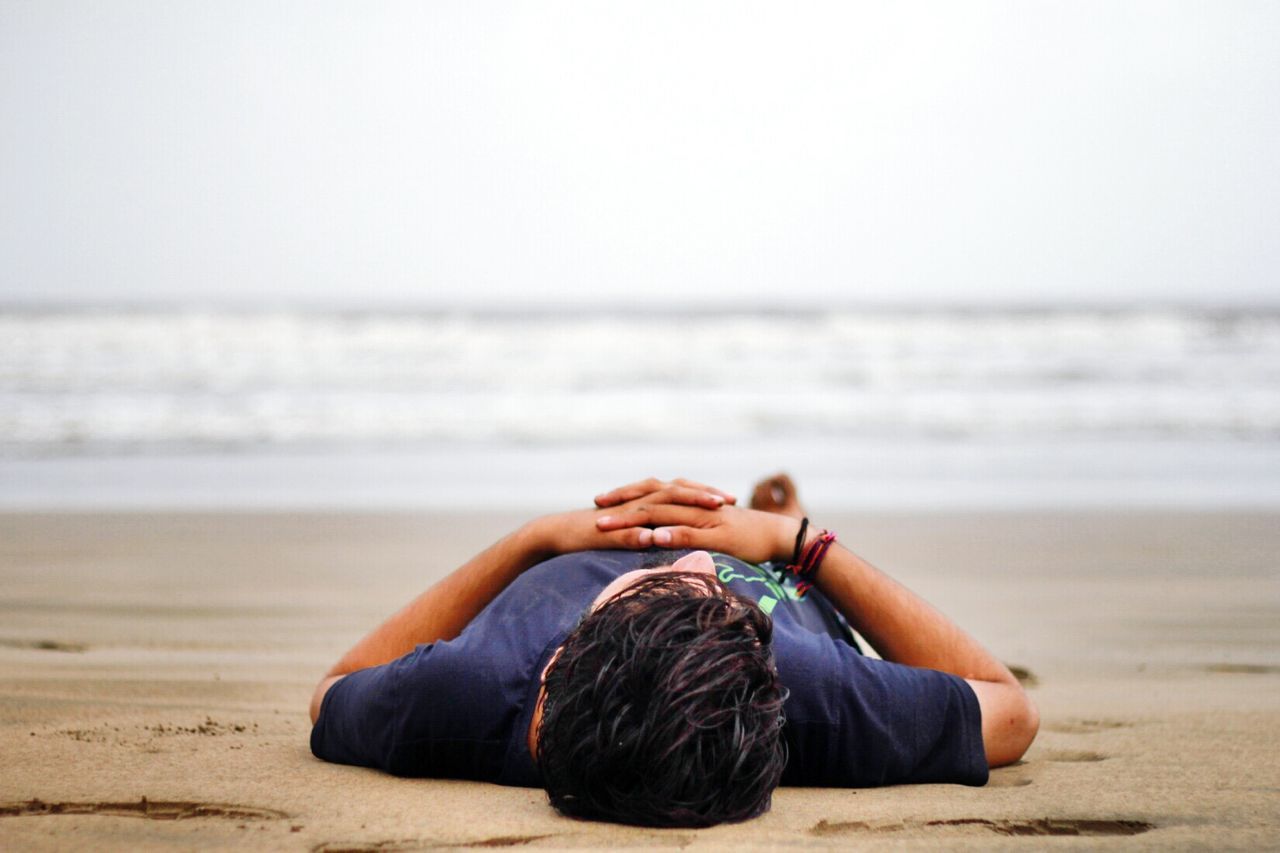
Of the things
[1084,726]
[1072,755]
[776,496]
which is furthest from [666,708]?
[776,496]

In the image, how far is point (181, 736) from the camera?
8.20 feet

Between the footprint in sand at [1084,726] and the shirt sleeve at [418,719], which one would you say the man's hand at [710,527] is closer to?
the shirt sleeve at [418,719]

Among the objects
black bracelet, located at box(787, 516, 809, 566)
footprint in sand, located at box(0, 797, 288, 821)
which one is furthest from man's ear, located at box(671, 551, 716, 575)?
footprint in sand, located at box(0, 797, 288, 821)

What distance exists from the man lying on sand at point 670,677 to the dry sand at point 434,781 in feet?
0.24

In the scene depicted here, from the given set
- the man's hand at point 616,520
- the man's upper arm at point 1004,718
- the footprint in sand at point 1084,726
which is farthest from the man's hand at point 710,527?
the footprint in sand at point 1084,726

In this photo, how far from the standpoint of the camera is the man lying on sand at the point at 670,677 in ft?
5.32

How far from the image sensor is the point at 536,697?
1888 millimetres

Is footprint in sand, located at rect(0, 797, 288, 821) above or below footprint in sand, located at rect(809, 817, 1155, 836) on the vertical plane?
above

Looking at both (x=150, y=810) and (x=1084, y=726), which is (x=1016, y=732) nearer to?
(x=1084, y=726)

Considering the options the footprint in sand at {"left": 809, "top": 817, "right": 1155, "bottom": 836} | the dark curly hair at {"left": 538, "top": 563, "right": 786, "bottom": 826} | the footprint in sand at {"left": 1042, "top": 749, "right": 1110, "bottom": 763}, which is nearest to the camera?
the dark curly hair at {"left": 538, "top": 563, "right": 786, "bottom": 826}

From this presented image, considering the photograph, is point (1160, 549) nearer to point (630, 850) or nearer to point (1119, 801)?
point (1119, 801)

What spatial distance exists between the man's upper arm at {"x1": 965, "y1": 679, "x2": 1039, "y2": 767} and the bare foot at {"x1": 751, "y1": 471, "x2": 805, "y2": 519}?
41.6 inches

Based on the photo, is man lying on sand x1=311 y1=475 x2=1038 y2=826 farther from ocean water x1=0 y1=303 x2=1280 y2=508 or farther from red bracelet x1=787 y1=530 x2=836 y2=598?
ocean water x1=0 y1=303 x2=1280 y2=508

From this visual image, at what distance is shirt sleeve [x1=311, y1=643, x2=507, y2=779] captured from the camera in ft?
6.30
